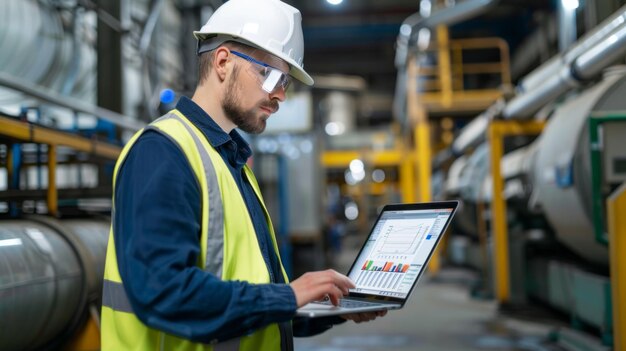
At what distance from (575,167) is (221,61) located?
4287mm

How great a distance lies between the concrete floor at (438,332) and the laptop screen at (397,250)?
3.98 m

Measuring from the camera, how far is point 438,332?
655 centimetres

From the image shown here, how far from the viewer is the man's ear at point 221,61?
5.55ft

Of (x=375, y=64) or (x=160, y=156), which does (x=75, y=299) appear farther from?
(x=375, y=64)

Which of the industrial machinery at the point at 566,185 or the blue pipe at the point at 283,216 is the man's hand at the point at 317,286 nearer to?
the industrial machinery at the point at 566,185

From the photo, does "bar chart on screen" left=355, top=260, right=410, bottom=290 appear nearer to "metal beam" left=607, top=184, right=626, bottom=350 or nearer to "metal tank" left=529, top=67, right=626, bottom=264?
"metal beam" left=607, top=184, right=626, bottom=350

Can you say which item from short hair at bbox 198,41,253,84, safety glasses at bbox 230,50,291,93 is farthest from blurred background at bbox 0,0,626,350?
safety glasses at bbox 230,50,291,93

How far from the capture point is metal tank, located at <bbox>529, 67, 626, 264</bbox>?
17.1 feet

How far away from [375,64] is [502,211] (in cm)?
1365

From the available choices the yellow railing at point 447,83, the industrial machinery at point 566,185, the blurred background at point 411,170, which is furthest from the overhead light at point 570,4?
the yellow railing at point 447,83

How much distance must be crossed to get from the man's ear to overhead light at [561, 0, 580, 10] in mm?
5550

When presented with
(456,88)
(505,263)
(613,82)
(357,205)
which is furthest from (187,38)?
(357,205)

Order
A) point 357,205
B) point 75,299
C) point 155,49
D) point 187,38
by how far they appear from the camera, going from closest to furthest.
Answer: point 75,299 < point 155,49 < point 187,38 < point 357,205

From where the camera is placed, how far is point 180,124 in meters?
1.62
